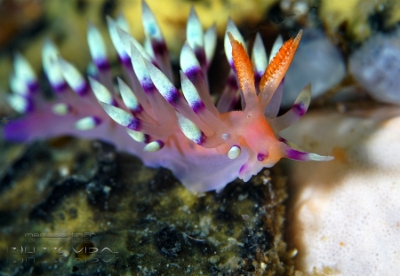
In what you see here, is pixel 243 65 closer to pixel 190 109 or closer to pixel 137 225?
pixel 190 109

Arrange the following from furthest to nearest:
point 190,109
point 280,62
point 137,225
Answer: point 137,225 → point 190,109 → point 280,62

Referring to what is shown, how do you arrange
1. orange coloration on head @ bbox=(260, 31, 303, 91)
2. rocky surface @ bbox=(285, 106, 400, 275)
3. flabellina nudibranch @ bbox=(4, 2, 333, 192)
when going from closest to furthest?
1. orange coloration on head @ bbox=(260, 31, 303, 91)
2. flabellina nudibranch @ bbox=(4, 2, 333, 192)
3. rocky surface @ bbox=(285, 106, 400, 275)

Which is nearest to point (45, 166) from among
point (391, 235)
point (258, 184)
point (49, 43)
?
point (49, 43)

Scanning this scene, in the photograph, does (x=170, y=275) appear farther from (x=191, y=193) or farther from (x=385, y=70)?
(x=385, y=70)

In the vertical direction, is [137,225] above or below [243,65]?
below

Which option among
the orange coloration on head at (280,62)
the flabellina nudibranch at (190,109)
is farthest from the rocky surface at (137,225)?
the orange coloration on head at (280,62)

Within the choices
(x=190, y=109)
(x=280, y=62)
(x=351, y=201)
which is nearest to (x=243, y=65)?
(x=280, y=62)

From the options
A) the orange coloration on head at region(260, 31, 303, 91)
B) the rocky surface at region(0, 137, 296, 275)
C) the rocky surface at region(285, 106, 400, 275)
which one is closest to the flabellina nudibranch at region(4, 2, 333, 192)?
the orange coloration on head at region(260, 31, 303, 91)

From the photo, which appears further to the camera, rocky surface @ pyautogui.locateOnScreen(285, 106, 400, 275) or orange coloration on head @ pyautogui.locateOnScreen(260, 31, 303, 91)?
rocky surface @ pyautogui.locateOnScreen(285, 106, 400, 275)

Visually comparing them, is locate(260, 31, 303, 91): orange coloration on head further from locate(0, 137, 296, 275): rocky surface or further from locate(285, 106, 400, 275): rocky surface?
locate(285, 106, 400, 275): rocky surface

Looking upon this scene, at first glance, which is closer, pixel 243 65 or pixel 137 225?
pixel 243 65
